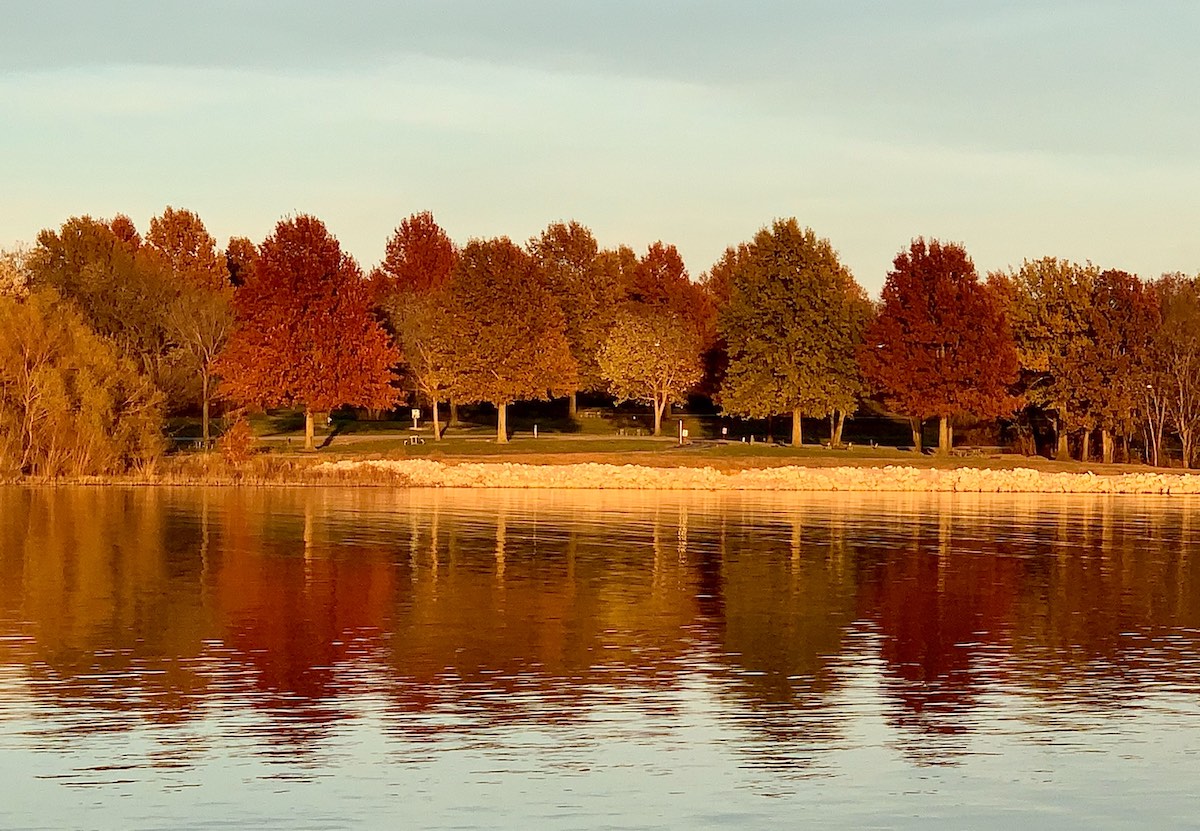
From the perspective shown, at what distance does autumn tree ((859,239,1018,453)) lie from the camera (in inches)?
3880

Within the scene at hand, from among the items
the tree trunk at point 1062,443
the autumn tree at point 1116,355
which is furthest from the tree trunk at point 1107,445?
the tree trunk at point 1062,443

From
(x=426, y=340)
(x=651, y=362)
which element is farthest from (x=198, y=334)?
(x=651, y=362)

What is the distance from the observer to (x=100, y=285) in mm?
104812

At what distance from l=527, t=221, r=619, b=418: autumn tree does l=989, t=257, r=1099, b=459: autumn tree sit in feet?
104

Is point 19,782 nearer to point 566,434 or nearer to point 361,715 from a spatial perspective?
point 361,715

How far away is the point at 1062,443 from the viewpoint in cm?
10588

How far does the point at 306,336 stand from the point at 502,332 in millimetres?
14039

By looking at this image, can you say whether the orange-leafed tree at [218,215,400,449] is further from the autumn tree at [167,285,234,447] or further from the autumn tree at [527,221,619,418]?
the autumn tree at [527,221,619,418]

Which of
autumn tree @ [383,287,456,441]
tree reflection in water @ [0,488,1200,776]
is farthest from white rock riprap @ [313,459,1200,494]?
tree reflection in water @ [0,488,1200,776]

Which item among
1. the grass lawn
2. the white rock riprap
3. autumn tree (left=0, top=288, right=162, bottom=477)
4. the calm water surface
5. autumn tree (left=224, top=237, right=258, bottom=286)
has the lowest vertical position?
the calm water surface

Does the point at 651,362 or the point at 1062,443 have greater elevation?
the point at 651,362

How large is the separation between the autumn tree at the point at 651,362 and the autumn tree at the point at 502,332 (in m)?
10.4

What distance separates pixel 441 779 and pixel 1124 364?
91.2 meters

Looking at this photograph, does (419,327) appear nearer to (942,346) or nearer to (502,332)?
(502,332)
